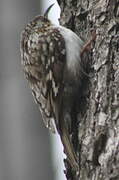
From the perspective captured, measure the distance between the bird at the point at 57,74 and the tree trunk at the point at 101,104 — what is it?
0.30ft

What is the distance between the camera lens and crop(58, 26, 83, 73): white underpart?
9.52 feet

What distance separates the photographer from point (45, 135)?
3035 mm

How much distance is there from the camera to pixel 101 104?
2486 mm

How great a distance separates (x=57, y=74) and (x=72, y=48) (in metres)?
0.15

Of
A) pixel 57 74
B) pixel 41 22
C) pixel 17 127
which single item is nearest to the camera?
pixel 57 74

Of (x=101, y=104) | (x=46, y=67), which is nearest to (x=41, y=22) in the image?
(x=46, y=67)

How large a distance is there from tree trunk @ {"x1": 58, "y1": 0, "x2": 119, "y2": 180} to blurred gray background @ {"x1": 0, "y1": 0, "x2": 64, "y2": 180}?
30cm

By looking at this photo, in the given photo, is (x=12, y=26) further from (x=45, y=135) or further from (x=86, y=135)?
(x=86, y=135)

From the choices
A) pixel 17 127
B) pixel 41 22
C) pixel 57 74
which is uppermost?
pixel 41 22

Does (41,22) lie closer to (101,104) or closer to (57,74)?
(57,74)

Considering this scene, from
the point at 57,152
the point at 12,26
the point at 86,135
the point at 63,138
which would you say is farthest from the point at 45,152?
the point at 12,26

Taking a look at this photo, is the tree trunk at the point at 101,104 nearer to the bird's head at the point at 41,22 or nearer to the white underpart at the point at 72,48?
the white underpart at the point at 72,48

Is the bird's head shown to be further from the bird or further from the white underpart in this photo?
the white underpart

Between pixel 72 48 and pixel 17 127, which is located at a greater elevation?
pixel 72 48
